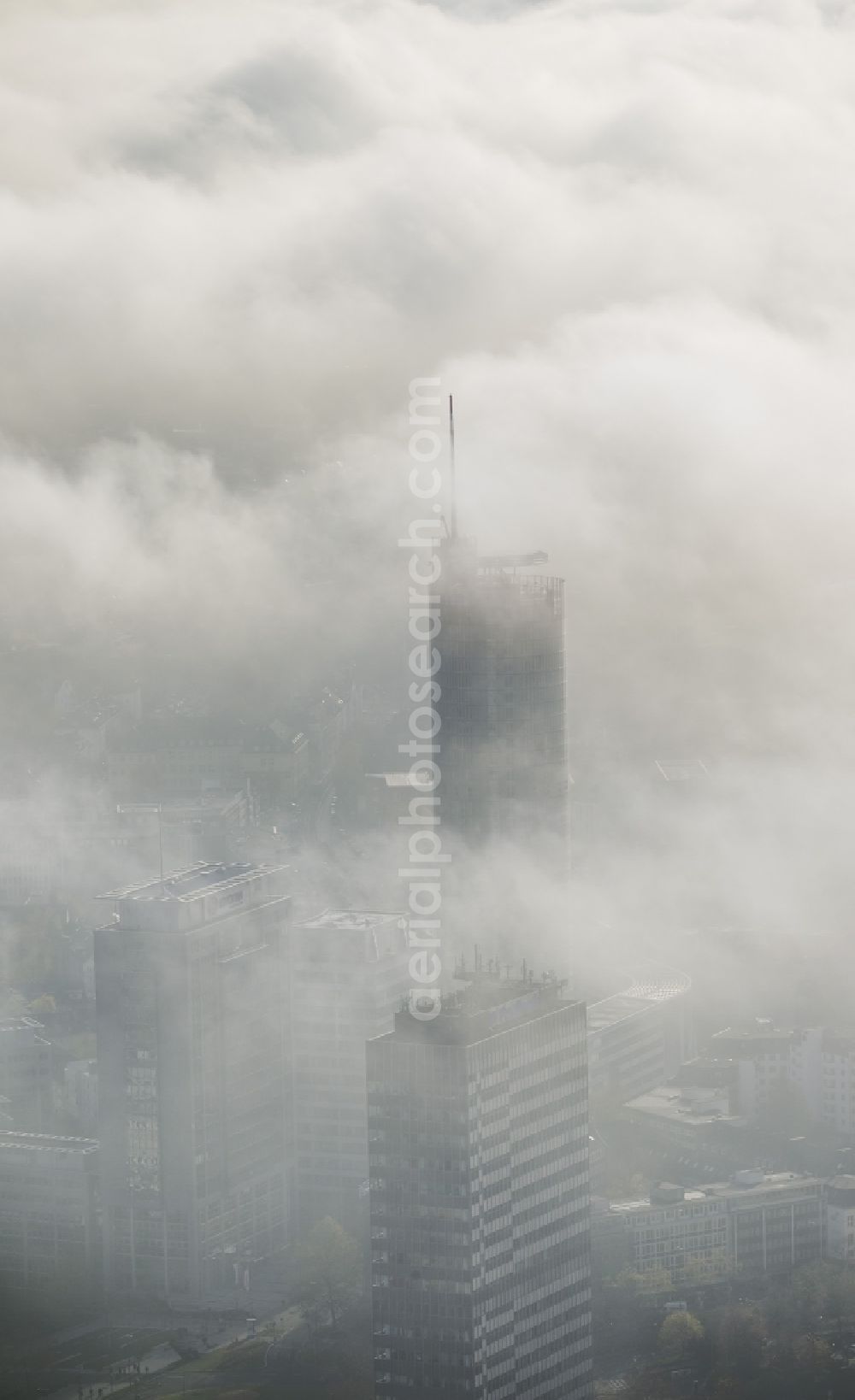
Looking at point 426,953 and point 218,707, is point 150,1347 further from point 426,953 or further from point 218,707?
point 218,707

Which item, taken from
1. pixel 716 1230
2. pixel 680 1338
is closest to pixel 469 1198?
pixel 680 1338

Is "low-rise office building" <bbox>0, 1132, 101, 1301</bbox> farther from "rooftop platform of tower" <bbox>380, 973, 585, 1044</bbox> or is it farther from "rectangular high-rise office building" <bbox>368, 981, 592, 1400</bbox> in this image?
"rooftop platform of tower" <bbox>380, 973, 585, 1044</bbox>

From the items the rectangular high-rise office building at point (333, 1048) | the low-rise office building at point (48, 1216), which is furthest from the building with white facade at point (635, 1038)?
the low-rise office building at point (48, 1216)

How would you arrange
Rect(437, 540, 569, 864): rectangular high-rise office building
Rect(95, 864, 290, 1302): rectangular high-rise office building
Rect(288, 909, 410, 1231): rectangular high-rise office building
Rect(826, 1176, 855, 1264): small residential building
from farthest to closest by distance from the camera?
Rect(437, 540, 569, 864): rectangular high-rise office building
Rect(288, 909, 410, 1231): rectangular high-rise office building
Rect(826, 1176, 855, 1264): small residential building
Rect(95, 864, 290, 1302): rectangular high-rise office building

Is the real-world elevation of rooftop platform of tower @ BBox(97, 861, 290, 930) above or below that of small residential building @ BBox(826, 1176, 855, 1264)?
above

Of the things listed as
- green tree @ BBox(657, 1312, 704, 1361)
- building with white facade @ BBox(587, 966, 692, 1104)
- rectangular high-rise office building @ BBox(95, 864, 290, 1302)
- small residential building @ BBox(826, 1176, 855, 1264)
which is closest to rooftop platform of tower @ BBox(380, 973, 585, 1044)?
green tree @ BBox(657, 1312, 704, 1361)

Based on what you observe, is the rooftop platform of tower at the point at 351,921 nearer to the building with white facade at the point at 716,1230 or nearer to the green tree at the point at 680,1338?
the building with white facade at the point at 716,1230

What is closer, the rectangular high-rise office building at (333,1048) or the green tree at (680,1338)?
A: the green tree at (680,1338)
